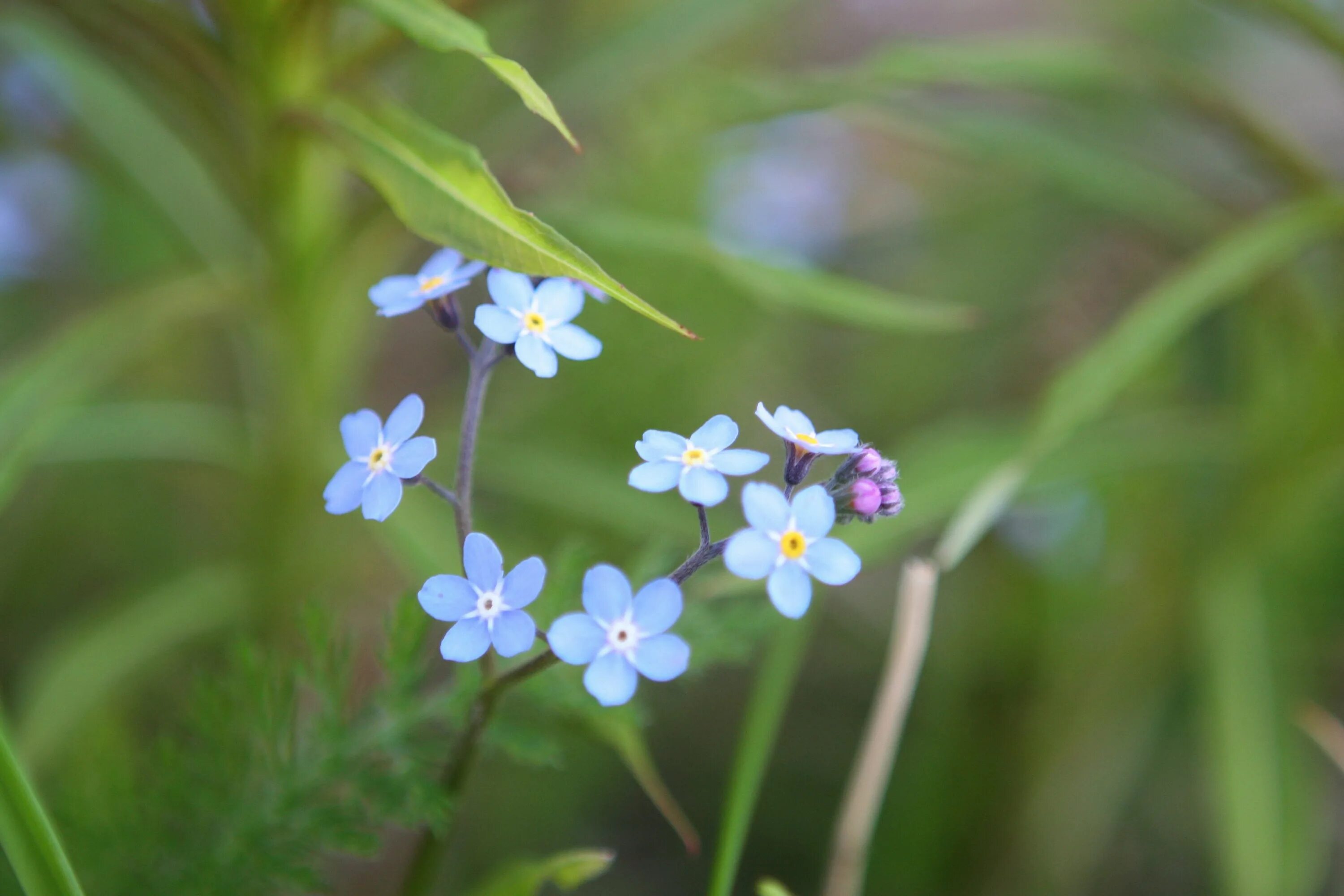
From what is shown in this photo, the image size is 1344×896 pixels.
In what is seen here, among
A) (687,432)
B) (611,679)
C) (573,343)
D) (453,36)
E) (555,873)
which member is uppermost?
(453,36)

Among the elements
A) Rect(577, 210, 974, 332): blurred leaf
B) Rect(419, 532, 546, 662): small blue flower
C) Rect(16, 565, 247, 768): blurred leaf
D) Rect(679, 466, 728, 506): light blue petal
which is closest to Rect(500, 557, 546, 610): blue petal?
Rect(419, 532, 546, 662): small blue flower

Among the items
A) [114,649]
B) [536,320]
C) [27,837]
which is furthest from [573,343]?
[114,649]

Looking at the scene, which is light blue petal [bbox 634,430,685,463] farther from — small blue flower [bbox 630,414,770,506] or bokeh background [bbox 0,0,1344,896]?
bokeh background [bbox 0,0,1344,896]

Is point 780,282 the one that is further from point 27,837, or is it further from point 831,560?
point 27,837

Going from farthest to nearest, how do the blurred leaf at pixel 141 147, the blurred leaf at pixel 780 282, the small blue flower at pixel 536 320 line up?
the blurred leaf at pixel 141 147
the blurred leaf at pixel 780 282
the small blue flower at pixel 536 320

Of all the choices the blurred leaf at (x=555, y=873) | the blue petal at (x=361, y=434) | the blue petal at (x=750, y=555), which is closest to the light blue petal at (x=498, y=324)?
the blue petal at (x=361, y=434)

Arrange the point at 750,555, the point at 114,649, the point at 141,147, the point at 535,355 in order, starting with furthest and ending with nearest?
the point at 141,147, the point at 114,649, the point at 535,355, the point at 750,555

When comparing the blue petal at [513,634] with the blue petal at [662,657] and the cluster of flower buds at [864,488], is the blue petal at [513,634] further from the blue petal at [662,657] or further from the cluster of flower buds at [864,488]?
the cluster of flower buds at [864,488]
